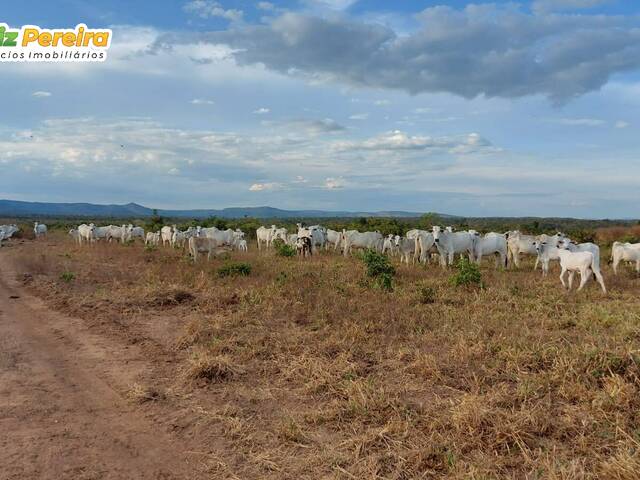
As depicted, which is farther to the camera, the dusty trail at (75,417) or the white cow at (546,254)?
the white cow at (546,254)

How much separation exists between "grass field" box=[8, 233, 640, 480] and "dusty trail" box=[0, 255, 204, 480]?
1.28 ft

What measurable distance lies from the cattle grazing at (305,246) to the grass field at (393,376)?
11.0 metres

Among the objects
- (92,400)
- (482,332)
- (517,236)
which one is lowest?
(92,400)

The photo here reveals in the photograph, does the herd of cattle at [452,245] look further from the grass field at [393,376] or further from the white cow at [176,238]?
the grass field at [393,376]

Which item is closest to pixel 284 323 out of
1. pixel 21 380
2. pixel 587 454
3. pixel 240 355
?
pixel 240 355

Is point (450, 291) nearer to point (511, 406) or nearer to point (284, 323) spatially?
point (284, 323)

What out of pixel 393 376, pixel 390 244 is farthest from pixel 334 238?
pixel 393 376

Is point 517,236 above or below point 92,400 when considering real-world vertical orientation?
above

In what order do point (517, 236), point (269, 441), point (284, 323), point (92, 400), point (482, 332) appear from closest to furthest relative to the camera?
point (269, 441)
point (92, 400)
point (482, 332)
point (284, 323)
point (517, 236)

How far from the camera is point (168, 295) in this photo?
11305 millimetres

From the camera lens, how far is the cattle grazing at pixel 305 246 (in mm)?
23203

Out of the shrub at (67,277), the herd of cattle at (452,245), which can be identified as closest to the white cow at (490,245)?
the herd of cattle at (452,245)

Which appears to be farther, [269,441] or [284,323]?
[284,323]

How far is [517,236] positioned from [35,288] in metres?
15.4
